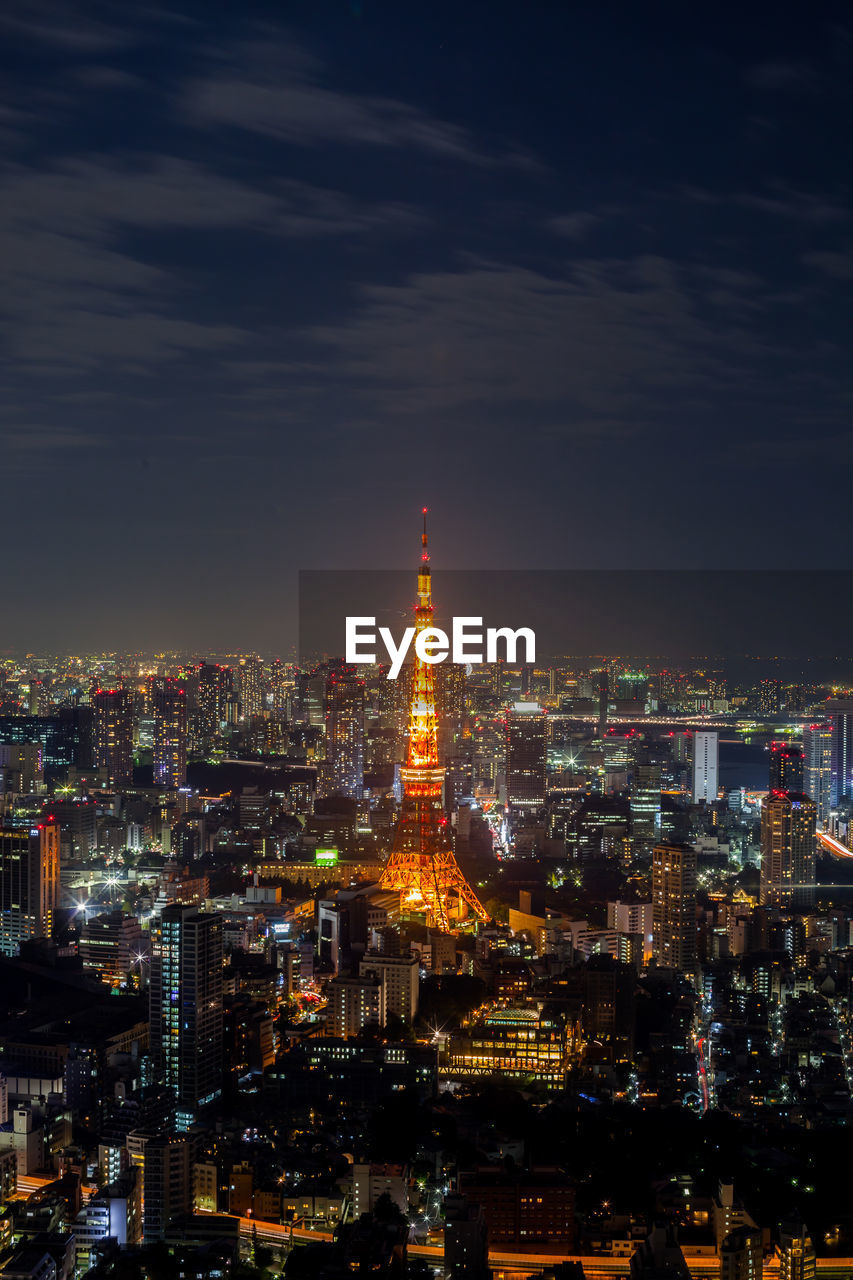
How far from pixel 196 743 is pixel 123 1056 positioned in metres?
10.7

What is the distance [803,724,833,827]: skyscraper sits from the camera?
47.6ft

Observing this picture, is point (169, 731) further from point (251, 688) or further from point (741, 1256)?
point (741, 1256)

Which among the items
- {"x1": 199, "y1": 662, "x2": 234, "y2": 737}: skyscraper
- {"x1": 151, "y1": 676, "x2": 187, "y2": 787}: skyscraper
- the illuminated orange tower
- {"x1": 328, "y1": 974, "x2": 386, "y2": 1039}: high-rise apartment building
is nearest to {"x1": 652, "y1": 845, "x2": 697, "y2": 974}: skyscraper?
the illuminated orange tower

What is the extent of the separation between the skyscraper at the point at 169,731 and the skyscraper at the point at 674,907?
7.64 m

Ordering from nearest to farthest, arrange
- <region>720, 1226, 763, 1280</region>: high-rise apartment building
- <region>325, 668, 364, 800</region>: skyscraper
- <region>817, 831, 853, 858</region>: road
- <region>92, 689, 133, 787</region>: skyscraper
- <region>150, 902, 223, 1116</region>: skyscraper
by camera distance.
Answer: <region>720, 1226, 763, 1280</region>: high-rise apartment building → <region>150, 902, 223, 1116</region>: skyscraper → <region>817, 831, 853, 858</region>: road → <region>325, 668, 364, 800</region>: skyscraper → <region>92, 689, 133, 787</region>: skyscraper

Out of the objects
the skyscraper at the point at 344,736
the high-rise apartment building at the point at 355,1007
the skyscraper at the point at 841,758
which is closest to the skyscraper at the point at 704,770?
the skyscraper at the point at 841,758

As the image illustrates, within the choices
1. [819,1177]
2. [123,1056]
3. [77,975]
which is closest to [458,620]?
[77,975]

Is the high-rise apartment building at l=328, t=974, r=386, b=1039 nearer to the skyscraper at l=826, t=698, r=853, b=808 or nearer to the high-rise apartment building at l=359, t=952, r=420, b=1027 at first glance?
the high-rise apartment building at l=359, t=952, r=420, b=1027

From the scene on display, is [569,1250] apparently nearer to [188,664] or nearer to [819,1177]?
[819,1177]

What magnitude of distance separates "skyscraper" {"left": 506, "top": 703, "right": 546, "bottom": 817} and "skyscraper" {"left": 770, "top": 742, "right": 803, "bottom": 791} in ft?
8.04

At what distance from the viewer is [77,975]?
10180mm

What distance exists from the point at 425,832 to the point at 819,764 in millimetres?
4824

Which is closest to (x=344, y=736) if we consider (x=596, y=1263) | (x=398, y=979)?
(x=398, y=979)

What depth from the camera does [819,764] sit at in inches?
583
